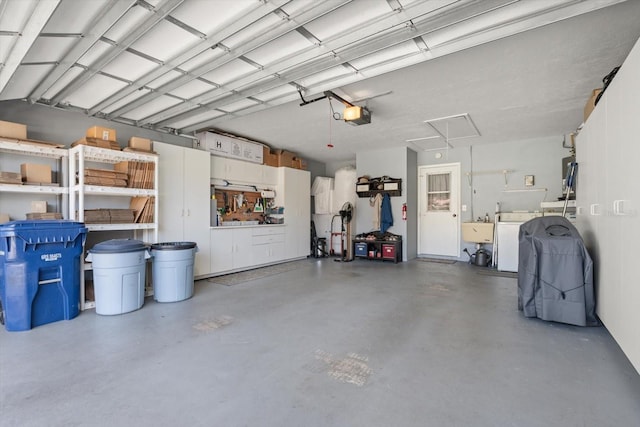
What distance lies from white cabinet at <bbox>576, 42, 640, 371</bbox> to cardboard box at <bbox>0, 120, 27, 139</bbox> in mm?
→ 5633

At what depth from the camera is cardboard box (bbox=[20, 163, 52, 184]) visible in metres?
3.55

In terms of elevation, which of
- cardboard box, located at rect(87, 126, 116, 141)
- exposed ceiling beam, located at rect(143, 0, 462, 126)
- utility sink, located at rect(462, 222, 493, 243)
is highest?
exposed ceiling beam, located at rect(143, 0, 462, 126)

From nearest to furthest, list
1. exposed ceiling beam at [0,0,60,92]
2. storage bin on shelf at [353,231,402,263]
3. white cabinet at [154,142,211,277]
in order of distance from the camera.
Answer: exposed ceiling beam at [0,0,60,92], white cabinet at [154,142,211,277], storage bin on shelf at [353,231,402,263]

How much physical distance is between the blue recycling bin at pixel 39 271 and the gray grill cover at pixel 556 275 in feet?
16.3

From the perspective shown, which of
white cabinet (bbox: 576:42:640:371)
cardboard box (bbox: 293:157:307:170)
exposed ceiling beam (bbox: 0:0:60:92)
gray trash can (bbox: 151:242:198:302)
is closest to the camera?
white cabinet (bbox: 576:42:640:371)

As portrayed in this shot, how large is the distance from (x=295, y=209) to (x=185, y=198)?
2.90m

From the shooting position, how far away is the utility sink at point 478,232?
648cm

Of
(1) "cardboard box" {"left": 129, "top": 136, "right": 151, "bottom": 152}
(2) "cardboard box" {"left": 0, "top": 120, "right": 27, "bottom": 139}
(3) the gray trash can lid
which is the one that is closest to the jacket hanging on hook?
(1) "cardboard box" {"left": 129, "top": 136, "right": 151, "bottom": 152}

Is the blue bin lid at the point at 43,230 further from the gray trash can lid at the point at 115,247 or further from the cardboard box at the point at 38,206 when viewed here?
the cardboard box at the point at 38,206

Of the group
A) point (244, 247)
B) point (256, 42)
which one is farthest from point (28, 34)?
point (244, 247)

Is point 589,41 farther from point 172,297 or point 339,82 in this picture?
point 172,297

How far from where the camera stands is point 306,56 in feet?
9.26

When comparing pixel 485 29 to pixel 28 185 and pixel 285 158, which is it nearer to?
pixel 28 185

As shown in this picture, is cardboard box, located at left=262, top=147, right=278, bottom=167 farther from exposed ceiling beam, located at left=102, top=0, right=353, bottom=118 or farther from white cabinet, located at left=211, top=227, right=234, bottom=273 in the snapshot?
exposed ceiling beam, located at left=102, top=0, right=353, bottom=118
